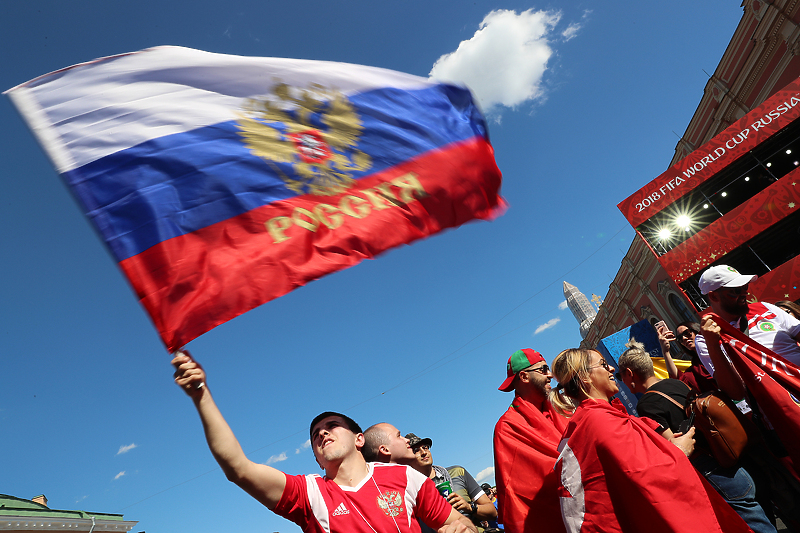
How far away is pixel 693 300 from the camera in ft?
61.4

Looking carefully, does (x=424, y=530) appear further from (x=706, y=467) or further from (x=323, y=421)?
(x=706, y=467)

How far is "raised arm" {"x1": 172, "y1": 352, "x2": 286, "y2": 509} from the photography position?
6.15ft

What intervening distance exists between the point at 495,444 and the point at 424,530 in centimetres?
81

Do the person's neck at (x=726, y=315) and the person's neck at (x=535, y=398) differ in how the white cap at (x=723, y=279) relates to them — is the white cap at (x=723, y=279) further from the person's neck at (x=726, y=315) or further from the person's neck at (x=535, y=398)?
the person's neck at (x=535, y=398)

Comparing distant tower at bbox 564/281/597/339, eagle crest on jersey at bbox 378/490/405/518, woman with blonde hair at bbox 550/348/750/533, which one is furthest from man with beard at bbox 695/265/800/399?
distant tower at bbox 564/281/597/339

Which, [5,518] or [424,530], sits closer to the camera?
[424,530]

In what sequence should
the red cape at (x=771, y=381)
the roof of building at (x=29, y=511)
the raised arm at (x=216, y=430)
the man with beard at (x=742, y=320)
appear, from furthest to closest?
the roof of building at (x=29, y=511) → the man with beard at (x=742, y=320) → the red cape at (x=771, y=381) → the raised arm at (x=216, y=430)

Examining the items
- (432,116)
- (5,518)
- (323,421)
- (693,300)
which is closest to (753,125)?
(693,300)

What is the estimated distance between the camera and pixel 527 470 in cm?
305

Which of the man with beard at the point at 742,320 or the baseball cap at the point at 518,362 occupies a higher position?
the baseball cap at the point at 518,362

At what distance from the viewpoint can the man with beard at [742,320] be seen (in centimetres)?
328

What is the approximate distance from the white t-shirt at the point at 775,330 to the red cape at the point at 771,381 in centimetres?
24

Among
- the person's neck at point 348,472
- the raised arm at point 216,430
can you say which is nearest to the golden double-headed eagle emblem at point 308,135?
the raised arm at point 216,430

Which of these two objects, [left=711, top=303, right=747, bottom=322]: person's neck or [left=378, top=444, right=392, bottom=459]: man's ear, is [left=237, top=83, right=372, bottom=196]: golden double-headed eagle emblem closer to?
[left=378, top=444, right=392, bottom=459]: man's ear
